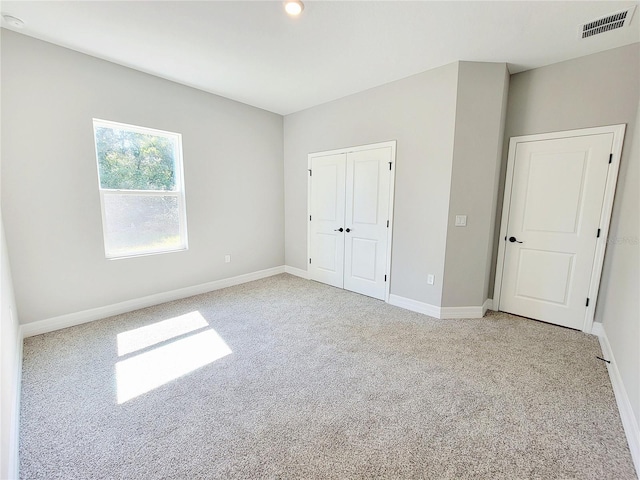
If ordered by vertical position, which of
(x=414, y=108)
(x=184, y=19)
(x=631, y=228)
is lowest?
(x=631, y=228)

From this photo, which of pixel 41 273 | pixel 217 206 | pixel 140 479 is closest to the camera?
pixel 140 479

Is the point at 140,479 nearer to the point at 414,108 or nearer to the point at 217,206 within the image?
the point at 217,206

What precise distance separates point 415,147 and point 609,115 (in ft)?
5.83

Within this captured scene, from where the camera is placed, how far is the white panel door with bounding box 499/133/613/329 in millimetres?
2736

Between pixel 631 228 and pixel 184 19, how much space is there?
413 cm

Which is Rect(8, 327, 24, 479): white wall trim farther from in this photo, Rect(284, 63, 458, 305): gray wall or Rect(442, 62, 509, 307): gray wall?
Rect(442, 62, 509, 307): gray wall

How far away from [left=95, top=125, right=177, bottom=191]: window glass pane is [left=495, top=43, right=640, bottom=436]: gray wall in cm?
428

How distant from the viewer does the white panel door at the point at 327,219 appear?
4086mm

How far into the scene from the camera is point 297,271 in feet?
16.1

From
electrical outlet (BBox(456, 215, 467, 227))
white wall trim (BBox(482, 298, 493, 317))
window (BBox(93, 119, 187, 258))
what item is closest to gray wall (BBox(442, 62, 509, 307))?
electrical outlet (BBox(456, 215, 467, 227))

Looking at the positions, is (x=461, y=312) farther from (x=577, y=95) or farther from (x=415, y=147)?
(x=577, y=95)

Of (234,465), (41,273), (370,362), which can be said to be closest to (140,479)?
(234,465)

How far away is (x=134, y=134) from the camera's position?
3.21 m

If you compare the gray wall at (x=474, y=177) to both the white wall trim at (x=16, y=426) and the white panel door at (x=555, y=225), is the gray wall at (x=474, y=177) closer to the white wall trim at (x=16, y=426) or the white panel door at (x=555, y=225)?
the white panel door at (x=555, y=225)
